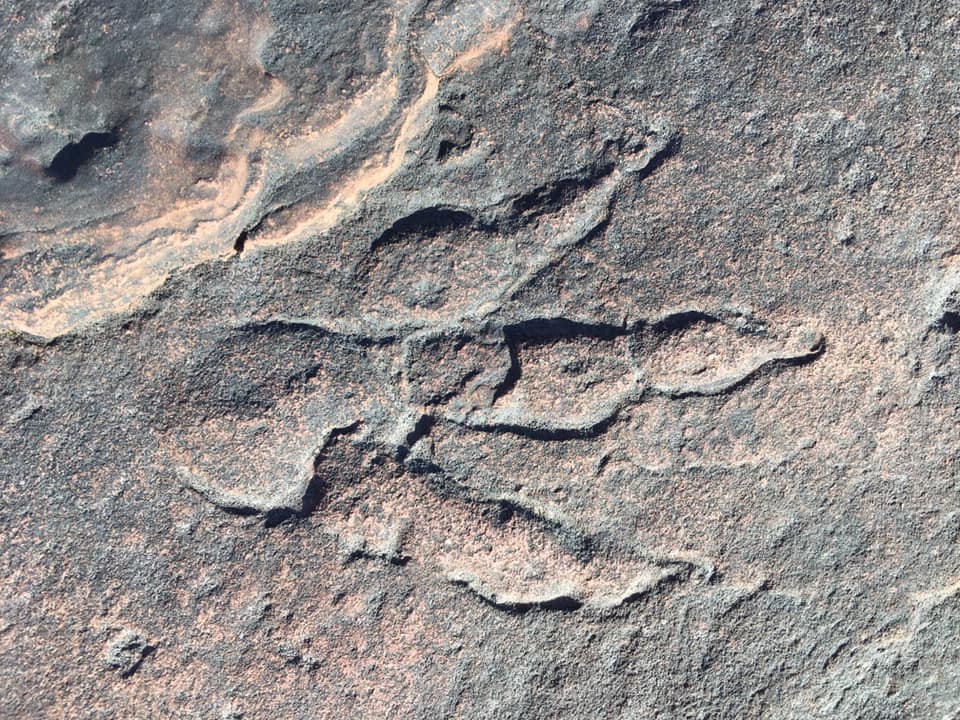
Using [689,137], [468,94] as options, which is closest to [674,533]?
[689,137]

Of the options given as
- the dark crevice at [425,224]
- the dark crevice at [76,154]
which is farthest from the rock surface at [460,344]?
the dark crevice at [76,154]

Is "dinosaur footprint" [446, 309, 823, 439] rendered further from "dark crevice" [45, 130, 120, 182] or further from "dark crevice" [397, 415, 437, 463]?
"dark crevice" [45, 130, 120, 182]

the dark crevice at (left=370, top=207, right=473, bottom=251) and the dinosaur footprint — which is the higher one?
the dark crevice at (left=370, top=207, right=473, bottom=251)

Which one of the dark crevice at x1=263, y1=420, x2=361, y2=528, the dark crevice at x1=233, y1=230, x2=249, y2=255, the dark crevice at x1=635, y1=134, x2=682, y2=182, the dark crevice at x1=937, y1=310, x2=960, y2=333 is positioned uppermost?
the dark crevice at x1=233, y1=230, x2=249, y2=255

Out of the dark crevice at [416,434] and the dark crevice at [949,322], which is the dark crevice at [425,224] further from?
the dark crevice at [949,322]

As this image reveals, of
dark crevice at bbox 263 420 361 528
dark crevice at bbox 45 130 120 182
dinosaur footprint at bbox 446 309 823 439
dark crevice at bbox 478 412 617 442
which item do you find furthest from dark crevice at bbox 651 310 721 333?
dark crevice at bbox 45 130 120 182

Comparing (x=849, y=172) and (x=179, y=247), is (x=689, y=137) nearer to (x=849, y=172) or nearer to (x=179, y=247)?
(x=849, y=172)
